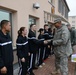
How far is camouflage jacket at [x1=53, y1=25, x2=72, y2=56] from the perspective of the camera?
5.59 m

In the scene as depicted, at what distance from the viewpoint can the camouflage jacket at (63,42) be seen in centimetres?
559

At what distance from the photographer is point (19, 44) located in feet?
18.3

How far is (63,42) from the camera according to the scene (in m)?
5.58

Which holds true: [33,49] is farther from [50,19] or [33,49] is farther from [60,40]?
[50,19]

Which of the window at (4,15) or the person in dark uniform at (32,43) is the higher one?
the window at (4,15)

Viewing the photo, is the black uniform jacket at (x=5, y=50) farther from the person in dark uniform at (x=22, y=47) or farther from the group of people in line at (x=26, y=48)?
the person in dark uniform at (x=22, y=47)

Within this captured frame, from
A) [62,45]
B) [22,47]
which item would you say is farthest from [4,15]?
[62,45]

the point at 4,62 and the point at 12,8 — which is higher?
the point at 12,8

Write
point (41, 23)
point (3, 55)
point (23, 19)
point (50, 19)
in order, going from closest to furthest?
point (3, 55)
point (23, 19)
point (41, 23)
point (50, 19)

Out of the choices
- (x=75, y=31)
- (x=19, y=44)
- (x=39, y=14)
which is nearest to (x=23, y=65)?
(x=19, y=44)

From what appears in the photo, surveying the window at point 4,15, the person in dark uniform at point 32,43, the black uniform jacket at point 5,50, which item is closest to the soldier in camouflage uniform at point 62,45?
the person in dark uniform at point 32,43

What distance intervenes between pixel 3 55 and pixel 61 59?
7.30ft

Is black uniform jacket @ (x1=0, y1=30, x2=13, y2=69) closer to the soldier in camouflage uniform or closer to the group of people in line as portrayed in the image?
the group of people in line

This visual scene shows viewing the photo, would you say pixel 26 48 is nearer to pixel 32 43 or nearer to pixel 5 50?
pixel 32 43
